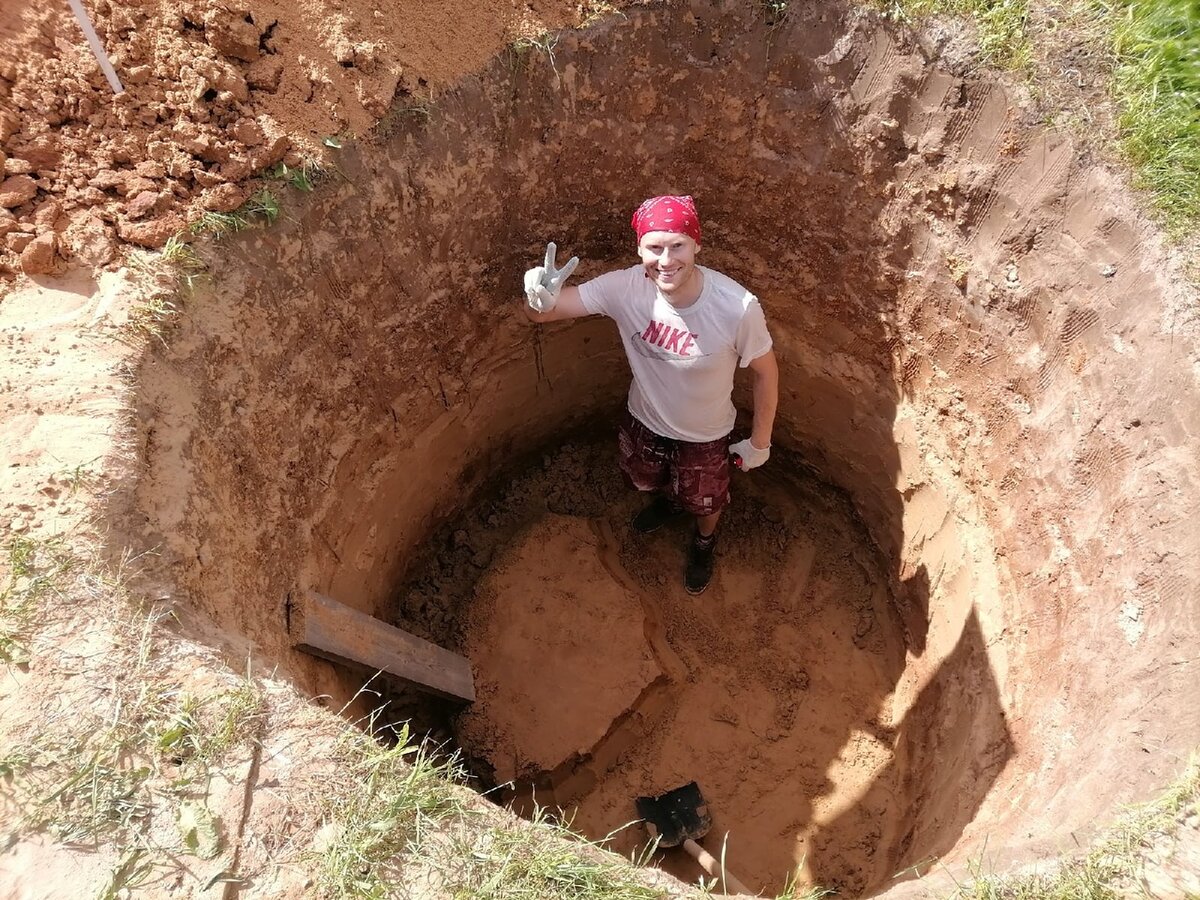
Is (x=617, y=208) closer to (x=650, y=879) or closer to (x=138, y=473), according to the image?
(x=138, y=473)

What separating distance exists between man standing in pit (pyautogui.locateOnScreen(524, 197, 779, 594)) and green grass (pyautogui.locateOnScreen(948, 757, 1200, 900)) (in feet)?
5.46

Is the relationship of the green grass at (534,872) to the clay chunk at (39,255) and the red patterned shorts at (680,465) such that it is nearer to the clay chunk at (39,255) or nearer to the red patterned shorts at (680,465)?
the red patterned shorts at (680,465)

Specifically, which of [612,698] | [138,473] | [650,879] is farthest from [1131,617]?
[138,473]

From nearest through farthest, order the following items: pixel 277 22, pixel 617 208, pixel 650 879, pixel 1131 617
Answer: pixel 650 879 < pixel 1131 617 < pixel 277 22 < pixel 617 208

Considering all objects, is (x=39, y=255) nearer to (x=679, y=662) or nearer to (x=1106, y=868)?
(x=679, y=662)

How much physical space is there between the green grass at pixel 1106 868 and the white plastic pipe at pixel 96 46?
130 inches

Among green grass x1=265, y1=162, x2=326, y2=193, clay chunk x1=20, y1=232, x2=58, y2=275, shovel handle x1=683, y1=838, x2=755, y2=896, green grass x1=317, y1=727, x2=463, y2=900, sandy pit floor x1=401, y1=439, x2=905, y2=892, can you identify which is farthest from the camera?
sandy pit floor x1=401, y1=439, x2=905, y2=892

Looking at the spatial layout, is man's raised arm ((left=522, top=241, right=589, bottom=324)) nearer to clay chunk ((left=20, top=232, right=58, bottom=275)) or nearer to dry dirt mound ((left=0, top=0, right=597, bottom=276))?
dry dirt mound ((left=0, top=0, right=597, bottom=276))

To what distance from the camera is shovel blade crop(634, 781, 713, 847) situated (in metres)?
3.27

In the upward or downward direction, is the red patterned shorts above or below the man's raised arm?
below

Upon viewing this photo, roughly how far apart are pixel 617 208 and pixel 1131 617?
2568 millimetres

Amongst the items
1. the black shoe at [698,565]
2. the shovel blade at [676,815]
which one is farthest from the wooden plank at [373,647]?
the black shoe at [698,565]

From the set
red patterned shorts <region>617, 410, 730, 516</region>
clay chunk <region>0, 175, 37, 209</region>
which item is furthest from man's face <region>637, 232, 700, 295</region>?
clay chunk <region>0, 175, 37, 209</region>

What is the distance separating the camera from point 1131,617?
245cm
